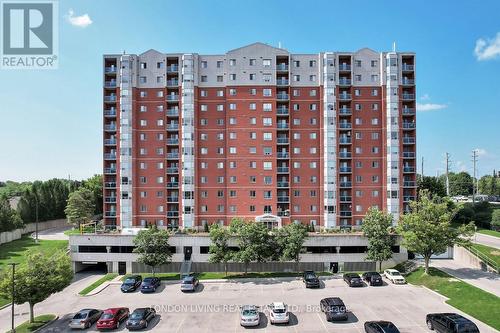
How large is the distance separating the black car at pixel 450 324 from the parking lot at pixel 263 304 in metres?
1.07

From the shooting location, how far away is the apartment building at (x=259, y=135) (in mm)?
56438

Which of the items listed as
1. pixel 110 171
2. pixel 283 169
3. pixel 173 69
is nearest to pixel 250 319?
pixel 283 169

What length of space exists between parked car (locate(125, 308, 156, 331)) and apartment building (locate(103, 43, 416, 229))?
28.0 metres

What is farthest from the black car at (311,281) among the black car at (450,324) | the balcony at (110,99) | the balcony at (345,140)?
the balcony at (110,99)

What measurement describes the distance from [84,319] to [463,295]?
36512mm

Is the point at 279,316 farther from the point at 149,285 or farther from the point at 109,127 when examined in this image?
the point at 109,127

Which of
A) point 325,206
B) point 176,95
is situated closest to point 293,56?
point 176,95

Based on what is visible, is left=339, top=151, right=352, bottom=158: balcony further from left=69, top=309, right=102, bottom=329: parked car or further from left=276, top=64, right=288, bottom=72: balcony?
left=69, top=309, right=102, bottom=329: parked car

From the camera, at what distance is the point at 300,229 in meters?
45.1

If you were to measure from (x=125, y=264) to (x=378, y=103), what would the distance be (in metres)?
49.8

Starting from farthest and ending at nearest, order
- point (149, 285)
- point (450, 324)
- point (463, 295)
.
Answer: point (149, 285) < point (463, 295) < point (450, 324)

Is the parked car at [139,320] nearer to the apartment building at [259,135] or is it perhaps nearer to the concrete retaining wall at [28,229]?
the apartment building at [259,135]

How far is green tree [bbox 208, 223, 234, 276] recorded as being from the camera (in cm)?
4397

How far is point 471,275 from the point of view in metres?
39.5
